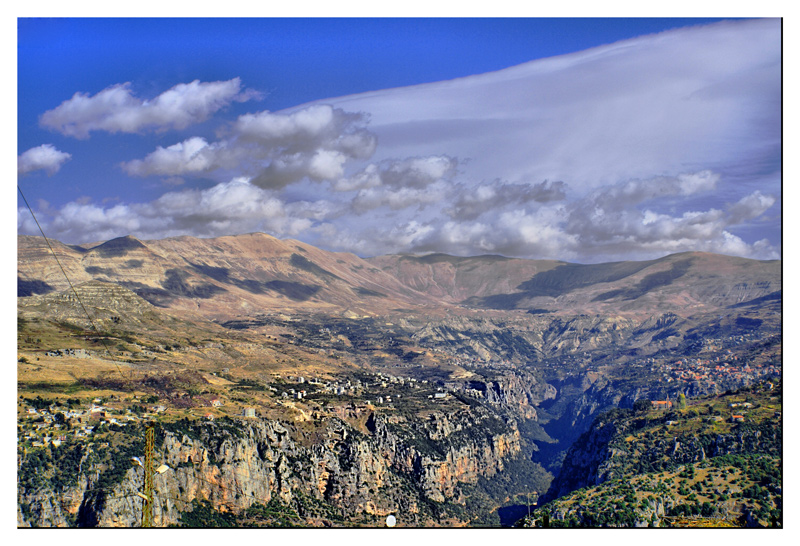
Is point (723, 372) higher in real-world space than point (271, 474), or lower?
higher

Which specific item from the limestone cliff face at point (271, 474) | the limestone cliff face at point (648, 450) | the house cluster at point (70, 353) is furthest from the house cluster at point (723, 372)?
the house cluster at point (70, 353)

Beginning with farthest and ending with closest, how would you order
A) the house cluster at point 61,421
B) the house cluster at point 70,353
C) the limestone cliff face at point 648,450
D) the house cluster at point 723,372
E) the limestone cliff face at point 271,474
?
1. the house cluster at point 723,372
2. the house cluster at point 70,353
3. the limestone cliff face at point 648,450
4. the house cluster at point 61,421
5. the limestone cliff face at point 271,474

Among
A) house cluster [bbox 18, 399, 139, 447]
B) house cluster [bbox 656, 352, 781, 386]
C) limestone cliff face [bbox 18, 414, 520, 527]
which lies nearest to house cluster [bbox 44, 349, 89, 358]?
house cluster [bbox 18, 399, 139, 447]

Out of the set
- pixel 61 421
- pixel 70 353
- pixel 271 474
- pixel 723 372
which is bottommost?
pixel 271 474

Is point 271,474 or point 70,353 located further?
point 70,353

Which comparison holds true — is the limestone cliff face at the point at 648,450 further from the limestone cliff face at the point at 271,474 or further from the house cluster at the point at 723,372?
the house cluster at the point at 723,372

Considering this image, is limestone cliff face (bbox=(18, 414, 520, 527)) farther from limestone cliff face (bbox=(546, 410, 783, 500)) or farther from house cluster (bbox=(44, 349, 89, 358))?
house cluster (bbox=(44, 349, 89, 358))

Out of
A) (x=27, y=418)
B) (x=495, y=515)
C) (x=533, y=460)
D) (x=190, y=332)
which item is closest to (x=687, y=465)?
(x=495, y=515)

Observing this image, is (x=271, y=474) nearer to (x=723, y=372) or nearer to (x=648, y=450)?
(x=648, y=450)

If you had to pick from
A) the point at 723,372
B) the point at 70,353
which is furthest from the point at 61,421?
the point at 723,372
